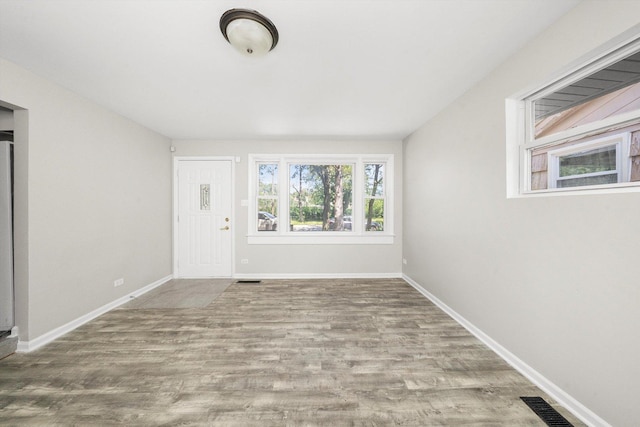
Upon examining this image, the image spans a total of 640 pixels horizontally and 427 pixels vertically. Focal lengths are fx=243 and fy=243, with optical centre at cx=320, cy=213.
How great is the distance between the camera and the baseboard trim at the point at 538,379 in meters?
1.46

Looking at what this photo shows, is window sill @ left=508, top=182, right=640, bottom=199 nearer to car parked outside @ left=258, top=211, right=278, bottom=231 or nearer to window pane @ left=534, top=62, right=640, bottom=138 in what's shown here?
window pane @ left=534, top=62, right=640, bottom=138

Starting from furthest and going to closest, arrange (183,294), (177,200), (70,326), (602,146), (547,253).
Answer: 1. (177,200)
2. (183,294)
3. (70,326)
4. (547,253)
5. (602,146)

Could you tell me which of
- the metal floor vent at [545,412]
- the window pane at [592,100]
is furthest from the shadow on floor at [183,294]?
the window pane at [592,100]

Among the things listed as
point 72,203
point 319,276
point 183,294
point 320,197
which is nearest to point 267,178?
point 320,197

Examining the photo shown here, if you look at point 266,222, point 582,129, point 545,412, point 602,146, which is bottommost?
point 545,412

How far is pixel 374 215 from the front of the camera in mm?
4637

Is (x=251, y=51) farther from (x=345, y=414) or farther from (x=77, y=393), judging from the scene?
(x=77, y=393)

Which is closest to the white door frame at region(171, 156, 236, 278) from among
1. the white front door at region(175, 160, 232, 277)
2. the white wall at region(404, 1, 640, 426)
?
the white front door at region(175, 160, 232, 277)

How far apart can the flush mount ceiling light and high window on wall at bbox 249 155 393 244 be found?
2852 mm

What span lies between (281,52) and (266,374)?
8.31ft

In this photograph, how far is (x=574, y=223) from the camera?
1.55 metres

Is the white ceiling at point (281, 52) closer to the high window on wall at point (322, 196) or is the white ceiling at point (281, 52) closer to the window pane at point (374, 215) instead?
the high window on wall at point (322, 196)

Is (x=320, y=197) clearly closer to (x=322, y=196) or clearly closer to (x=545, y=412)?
(x=322, y=196)

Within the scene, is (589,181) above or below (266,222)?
above
